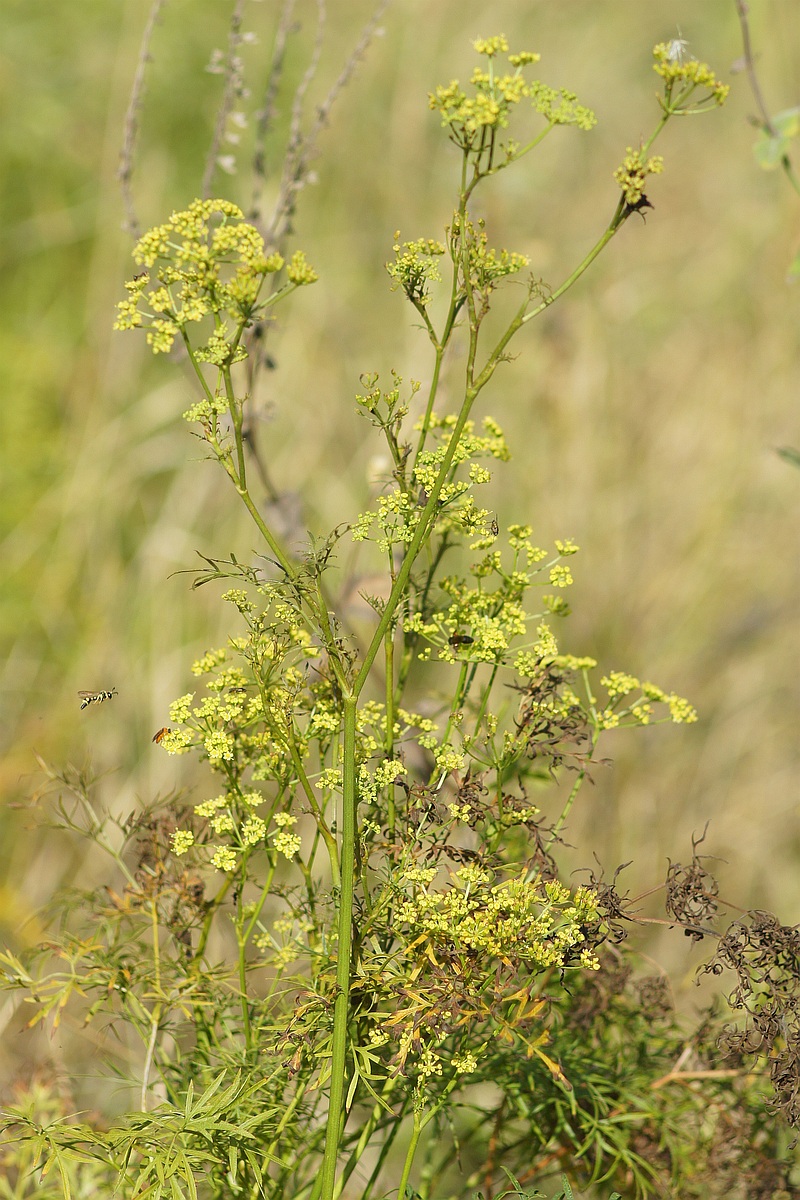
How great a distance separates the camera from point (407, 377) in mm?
2955

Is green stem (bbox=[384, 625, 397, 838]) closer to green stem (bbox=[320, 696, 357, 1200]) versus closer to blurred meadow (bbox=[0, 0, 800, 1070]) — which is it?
green stem (bbox=[320, 696, 357, 1200])

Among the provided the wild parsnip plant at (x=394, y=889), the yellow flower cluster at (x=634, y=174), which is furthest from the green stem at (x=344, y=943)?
the yellow flower cluster at (x=634, y=174)

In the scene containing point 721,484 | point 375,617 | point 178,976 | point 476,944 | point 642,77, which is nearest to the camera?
point 476,944

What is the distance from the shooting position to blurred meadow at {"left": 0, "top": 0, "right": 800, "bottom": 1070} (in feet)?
9.12

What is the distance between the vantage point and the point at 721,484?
10.1ft

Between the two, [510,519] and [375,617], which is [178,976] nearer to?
[375,617]

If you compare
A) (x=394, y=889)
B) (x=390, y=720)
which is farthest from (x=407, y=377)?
(x=394, y=889)

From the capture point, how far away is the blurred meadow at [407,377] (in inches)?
109

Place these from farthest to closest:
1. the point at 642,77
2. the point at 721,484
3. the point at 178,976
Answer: the point at 642,77 < the point at 721,484 < the point at 178,976

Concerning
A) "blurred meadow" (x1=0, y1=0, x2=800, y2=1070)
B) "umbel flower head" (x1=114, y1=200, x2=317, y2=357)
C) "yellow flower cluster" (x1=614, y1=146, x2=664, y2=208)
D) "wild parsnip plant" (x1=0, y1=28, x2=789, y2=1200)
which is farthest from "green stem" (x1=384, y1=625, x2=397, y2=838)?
"blurred meadow" (x1=0, y1=0, x2=800, y2=1070)

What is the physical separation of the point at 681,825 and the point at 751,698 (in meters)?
0.39

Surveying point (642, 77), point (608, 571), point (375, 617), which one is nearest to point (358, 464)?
point (608, 571)

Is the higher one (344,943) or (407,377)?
(407,377)

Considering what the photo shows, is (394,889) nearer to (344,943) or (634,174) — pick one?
(344,943)
